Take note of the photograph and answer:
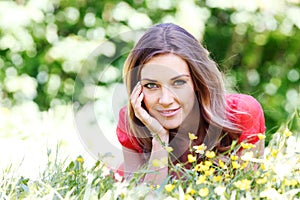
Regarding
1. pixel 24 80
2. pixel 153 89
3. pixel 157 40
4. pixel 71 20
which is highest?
pixel 157 40

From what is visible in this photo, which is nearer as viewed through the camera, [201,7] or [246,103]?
[246,103]

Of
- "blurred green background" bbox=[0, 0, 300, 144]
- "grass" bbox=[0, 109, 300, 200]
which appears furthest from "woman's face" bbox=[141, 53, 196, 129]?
"blurred green background" bbox=[0, 0, 300, 144]

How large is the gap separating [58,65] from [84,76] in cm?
63

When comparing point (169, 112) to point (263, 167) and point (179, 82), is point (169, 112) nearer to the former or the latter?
point (179, 82)

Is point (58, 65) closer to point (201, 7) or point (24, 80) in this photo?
point (24, 80)

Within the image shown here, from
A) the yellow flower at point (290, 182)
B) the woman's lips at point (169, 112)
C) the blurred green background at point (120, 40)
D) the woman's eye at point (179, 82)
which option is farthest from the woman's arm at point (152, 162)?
the blurred green background at point (120, 40)

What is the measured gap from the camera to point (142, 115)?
264cm

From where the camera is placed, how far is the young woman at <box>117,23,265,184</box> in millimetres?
2607

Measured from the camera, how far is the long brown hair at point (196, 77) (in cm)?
267

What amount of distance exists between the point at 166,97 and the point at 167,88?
4cm

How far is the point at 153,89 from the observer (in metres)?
Result: 2.61

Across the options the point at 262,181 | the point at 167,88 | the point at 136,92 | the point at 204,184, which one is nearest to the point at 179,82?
the point at 167,88

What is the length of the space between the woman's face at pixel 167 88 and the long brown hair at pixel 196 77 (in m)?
0.04

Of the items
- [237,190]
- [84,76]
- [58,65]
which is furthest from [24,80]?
[237,190]
